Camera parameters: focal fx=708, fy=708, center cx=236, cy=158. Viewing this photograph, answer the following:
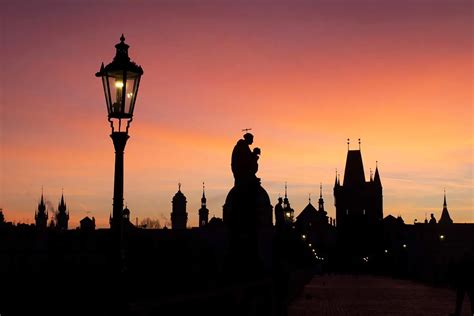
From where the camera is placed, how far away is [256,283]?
13.9 metres

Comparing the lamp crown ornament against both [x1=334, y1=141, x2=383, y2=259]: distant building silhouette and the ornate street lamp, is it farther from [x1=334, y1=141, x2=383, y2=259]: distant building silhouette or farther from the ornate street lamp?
[x1=334, y1=141, x2=383, y2=259]: distant building silhouette

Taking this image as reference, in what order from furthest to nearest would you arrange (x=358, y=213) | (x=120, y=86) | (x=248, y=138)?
(x=358, y=213) → (x=248, y=138) → (x=120, y=86)

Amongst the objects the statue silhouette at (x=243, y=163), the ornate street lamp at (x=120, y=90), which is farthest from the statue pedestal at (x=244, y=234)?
the ornate street lamp at (x=120, y=90)

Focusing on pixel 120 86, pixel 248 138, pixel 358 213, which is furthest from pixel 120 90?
pixel 358 213

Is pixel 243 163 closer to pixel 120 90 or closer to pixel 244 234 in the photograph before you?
pixel 244 234

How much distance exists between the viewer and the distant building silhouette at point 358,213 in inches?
7495

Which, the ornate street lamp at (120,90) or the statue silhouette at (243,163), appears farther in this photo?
the statue silhouette at (243,163)

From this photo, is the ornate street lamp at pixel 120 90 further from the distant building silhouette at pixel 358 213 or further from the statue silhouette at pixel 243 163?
the distant building silhouette at pixel 358 213

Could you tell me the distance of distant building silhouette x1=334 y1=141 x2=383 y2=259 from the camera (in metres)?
190

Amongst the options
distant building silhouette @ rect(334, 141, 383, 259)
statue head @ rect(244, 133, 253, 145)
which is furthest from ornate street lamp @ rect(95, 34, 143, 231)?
distant building silhouette @ rect(334, 141, 383, 259)

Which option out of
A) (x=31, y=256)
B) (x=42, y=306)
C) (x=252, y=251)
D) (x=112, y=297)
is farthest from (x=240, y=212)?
(x=31, y=256)

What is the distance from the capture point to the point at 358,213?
193625 mm

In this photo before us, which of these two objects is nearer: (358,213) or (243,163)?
(243,163)

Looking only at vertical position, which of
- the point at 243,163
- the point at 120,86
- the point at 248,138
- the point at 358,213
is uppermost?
the point at 358,213
